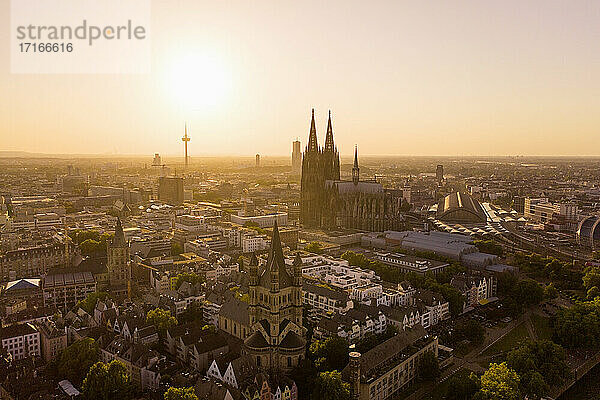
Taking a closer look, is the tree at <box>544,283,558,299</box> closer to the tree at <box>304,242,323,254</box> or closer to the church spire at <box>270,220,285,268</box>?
the tree at <box>304,242,323,254</box>

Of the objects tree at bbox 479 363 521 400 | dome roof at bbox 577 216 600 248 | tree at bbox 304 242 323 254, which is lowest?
tree at bbox 479 363 521 400

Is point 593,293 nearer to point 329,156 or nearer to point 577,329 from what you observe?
point 577,329

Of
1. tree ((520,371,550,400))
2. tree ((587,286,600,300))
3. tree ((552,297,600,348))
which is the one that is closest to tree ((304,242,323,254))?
tree ((587,286,600,300))

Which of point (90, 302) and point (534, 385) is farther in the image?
point (90, 302)

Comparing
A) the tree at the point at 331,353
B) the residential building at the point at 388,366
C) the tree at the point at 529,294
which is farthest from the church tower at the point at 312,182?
the tree at the point at 331,353

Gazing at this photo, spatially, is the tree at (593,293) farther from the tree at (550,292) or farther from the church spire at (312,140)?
the church spire at (312,140)

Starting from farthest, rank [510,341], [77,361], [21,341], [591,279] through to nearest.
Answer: [591,279], [510,341], [21,341], [77,361]

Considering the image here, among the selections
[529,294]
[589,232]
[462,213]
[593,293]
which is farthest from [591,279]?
A: [462,213]
